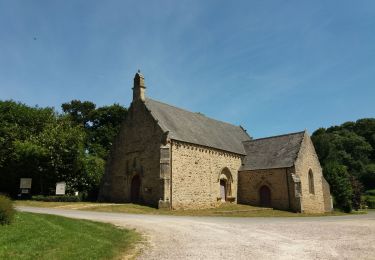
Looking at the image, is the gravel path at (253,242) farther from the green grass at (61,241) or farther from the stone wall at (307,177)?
the stone wall at (307,177)

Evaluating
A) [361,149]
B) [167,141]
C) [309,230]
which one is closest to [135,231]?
[309,230]

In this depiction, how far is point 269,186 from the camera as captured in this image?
3203 centimetres

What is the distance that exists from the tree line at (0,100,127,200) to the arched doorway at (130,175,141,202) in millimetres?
6475

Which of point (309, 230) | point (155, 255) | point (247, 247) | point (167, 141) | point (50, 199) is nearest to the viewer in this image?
point (155, 255)

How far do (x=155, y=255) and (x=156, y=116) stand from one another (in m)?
21.1

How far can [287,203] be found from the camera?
30.7 meters

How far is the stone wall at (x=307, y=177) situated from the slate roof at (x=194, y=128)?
20.9 feet

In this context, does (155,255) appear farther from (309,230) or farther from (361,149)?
(361,149)

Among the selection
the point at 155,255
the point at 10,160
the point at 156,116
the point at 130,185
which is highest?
the point at 156,116

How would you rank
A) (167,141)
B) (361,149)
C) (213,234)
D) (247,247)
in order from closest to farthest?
(247,247)
(213,234)
(167,141)
(361,149)

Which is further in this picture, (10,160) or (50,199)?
(10,160)

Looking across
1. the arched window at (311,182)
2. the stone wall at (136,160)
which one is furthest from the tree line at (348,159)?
the stone wall at (136,160)

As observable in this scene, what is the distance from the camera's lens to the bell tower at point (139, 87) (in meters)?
31.6

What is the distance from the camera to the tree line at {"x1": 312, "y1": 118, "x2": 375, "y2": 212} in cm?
4131
